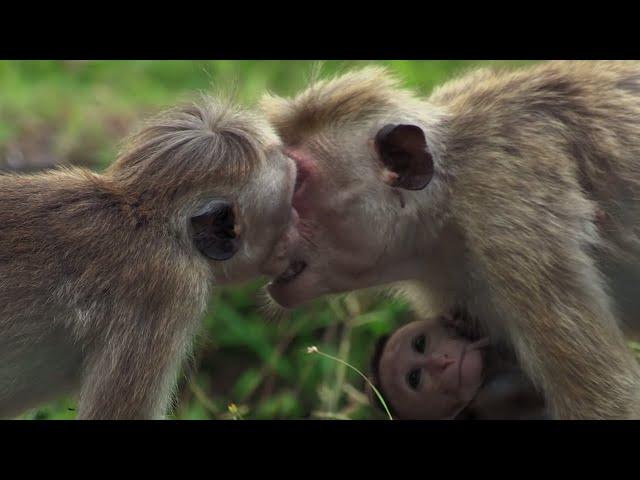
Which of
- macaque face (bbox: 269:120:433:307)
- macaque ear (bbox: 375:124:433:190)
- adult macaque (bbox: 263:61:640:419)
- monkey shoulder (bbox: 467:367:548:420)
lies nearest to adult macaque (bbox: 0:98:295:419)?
macaque face (bbox: 269:120:433:307)

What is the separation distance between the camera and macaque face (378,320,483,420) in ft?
18.9

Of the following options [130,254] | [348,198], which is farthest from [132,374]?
[348,198]

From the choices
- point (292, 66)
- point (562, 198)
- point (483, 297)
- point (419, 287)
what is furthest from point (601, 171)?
point (292, 66)

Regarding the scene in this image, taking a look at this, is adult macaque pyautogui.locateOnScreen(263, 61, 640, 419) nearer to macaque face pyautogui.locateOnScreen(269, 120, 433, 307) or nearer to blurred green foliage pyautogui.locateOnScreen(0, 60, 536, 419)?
macaque face pyautogui.locateOnScreen(269, 120, 433, 307)

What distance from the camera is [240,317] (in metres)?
8.16

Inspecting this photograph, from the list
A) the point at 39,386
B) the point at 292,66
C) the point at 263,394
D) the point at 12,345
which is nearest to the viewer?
the point at 12,345

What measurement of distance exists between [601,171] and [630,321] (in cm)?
88

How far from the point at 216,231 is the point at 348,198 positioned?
0.82 m

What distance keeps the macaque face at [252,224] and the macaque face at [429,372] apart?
916mm

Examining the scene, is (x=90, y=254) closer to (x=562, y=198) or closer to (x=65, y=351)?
(x=65, y=351)

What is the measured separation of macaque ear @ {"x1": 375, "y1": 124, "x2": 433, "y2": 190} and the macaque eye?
1.00 meters

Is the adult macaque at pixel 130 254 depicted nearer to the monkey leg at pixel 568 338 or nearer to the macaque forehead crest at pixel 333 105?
the macaque forehead crest at pixel 333 105

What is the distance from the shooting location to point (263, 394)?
8.05m

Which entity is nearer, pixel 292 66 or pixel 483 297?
pixel 483 297
